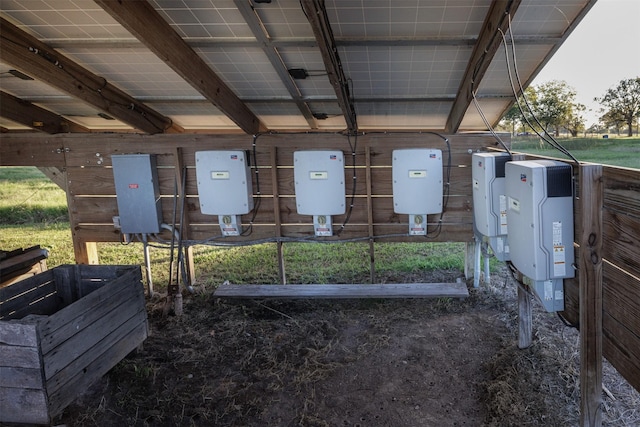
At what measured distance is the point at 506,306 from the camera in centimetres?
404

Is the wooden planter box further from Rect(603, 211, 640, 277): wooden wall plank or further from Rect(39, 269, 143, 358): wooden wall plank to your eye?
Rect(603, 211, 640, 277): wooden wall plank

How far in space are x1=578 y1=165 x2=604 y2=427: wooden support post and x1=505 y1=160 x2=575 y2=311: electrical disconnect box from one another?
0.75 ft

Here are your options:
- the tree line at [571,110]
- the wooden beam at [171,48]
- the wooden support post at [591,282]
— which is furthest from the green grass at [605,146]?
the wooden beam at [171,48]

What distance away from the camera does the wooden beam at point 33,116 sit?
4301mm

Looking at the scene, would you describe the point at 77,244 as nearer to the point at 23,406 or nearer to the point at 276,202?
the point at 276,202

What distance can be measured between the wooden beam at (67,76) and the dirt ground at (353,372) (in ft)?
6.77

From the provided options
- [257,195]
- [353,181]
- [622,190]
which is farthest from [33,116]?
[622,190]

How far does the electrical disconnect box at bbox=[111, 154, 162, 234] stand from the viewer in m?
4.43

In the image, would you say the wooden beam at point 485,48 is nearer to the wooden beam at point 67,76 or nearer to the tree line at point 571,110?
the tree line at point 571,110

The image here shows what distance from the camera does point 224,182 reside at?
170 inches

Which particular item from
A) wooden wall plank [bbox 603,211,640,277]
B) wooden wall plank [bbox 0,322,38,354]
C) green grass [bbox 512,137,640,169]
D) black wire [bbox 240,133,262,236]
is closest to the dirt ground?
wooden wall plank [bbox 0,322,38,354]

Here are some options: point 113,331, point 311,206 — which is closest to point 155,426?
point 113,331

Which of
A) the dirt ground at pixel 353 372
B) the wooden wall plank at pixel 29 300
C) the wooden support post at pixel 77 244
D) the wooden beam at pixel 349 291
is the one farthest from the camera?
the wooden support post at pixel 77 244

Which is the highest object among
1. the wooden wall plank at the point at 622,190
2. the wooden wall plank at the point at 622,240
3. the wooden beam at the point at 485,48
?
the wooden beam at the point at 485,48
